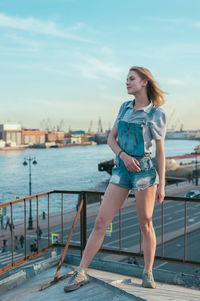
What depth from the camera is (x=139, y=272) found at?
3.99 meters

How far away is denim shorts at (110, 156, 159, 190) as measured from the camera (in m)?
3.05

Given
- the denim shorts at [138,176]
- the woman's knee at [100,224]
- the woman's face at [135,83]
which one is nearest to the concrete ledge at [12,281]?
the woman's knee at [100,224]

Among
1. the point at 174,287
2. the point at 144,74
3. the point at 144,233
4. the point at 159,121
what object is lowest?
the point at 174,287

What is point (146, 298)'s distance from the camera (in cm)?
306

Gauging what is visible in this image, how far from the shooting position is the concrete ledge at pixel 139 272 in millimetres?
3711

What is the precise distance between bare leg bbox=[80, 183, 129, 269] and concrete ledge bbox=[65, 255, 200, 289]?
37.4 inches

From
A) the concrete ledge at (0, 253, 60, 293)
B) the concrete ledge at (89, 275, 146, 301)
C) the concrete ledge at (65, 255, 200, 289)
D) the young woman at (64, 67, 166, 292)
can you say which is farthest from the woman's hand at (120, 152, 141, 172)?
the concrete ledge at (0, 253, 60, 293)

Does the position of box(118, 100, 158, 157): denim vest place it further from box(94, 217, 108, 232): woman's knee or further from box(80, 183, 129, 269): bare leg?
box(94, 217, 108, 232): woman's knee

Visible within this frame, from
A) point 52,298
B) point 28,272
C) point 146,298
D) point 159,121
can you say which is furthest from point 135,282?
point 159,121

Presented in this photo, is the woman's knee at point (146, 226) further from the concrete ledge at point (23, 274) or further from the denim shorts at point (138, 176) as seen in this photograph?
the concrete ledge at point (23, 274)

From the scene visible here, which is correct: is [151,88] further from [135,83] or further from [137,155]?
[137,155]

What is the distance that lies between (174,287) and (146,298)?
715mm

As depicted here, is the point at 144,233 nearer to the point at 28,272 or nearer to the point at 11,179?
the point at 28,272

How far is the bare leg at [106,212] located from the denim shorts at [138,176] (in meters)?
0.07
